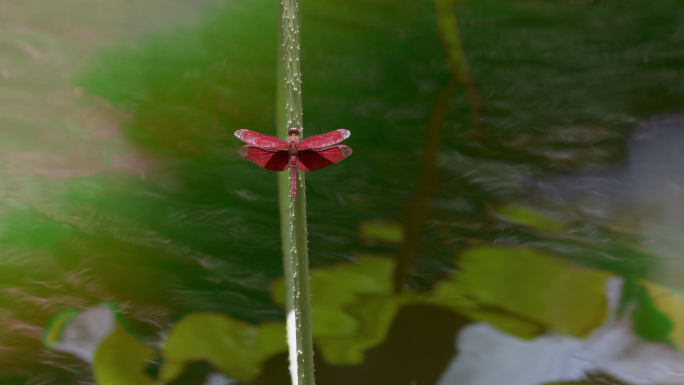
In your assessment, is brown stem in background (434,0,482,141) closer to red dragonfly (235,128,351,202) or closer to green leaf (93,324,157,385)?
red dragonfly (235,128,351,202)

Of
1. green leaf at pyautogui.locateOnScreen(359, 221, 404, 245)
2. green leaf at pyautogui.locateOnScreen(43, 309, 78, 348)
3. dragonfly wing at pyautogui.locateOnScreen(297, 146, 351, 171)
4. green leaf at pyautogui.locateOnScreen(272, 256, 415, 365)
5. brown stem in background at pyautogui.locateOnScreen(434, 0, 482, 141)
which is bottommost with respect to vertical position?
green leaf at pyautogui.locateOnScreen(43, 309, 78, 348)

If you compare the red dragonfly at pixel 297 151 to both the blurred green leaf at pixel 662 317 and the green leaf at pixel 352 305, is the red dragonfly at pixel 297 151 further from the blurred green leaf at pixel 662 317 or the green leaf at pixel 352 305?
the blurred green leaf at pixel 662 317

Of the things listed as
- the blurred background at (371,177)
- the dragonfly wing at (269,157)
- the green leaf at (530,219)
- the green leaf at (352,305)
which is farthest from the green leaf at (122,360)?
the green leaf at (530,219)

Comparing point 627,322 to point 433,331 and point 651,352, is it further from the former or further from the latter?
point 433,331

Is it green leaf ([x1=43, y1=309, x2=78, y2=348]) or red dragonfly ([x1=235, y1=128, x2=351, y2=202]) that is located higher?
red dragonfly ([x1=235, y1=128, x2=351, y2=202])

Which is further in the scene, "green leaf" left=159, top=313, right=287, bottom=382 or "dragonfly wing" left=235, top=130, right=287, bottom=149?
"green leaf" left=159, top=313, right=287, bottom=382

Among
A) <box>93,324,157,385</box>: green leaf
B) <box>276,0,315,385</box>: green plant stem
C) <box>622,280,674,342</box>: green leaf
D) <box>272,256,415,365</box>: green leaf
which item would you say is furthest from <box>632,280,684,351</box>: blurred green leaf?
<box>93,324,157,385</box>: green leaf

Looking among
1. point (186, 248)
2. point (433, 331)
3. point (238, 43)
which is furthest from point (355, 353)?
point (238, 43)

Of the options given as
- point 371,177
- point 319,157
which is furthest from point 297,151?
point 371,177
